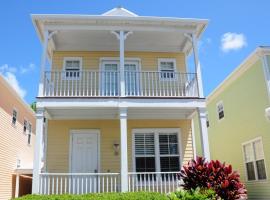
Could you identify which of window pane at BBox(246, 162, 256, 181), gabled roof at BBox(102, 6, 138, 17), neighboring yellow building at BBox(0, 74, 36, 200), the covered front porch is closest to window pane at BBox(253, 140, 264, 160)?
window pane at BBox(246, 162, 256, 181)

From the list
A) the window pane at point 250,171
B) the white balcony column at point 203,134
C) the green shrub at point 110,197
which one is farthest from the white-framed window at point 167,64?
the green shrub at point 110,197

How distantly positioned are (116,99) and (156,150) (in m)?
3.16

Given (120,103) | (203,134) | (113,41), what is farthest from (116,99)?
(203,134)

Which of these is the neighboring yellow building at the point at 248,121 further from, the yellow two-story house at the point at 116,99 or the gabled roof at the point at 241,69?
the yellow two-story house at the point at 116,99

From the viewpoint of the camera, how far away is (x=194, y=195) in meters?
8.69

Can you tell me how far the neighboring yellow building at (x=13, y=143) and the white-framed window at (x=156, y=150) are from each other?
629 centimetres

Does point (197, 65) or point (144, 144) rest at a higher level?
point (197, 65)

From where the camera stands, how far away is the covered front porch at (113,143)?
12.9m

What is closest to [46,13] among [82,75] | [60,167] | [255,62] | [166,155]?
[82,75]

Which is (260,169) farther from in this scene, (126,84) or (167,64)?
(126,84)

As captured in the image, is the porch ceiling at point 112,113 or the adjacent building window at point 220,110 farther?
the adjacent building window at point 220,110

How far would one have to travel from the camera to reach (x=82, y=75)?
44.7 feet

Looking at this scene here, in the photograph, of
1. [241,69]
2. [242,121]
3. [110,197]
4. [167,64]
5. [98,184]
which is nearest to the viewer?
[110,197]

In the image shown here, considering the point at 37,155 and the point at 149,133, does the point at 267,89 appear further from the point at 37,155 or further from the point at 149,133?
the point at 37,155
